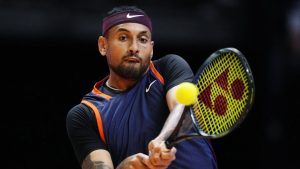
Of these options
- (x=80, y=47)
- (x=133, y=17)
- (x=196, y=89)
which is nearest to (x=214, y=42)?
(x=80, y=47)

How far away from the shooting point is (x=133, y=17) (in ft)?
13.9

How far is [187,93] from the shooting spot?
3.54 meters

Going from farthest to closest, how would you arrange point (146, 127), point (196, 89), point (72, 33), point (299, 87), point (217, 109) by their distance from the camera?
1. point (299, 87)
2. point (72, 33)
3. point (146, 127)
4. point (217, 109)
5. point (196, 89)

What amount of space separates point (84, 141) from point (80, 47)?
437 centimetres

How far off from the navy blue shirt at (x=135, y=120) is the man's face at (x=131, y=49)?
0.11 metres

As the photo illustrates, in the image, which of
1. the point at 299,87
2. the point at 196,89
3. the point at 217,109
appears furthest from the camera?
the point at 299,87

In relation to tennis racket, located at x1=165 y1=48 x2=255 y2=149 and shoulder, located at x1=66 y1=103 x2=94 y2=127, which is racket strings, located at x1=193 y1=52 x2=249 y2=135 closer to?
tennis racket, located at x1=165 y1=48 x2=255 y2=149

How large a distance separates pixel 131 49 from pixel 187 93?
741 mm

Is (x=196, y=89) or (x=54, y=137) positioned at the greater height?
(x=196, y=89)

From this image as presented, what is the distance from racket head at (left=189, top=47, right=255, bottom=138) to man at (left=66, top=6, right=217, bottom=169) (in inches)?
7.0

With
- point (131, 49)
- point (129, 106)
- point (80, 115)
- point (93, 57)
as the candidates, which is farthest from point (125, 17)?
point (93, 57)

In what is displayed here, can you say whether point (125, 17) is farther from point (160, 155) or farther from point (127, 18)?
point (160, 155)

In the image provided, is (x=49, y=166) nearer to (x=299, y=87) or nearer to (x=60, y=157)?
(x=60, y=157)

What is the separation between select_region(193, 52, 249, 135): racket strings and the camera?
3707mm
